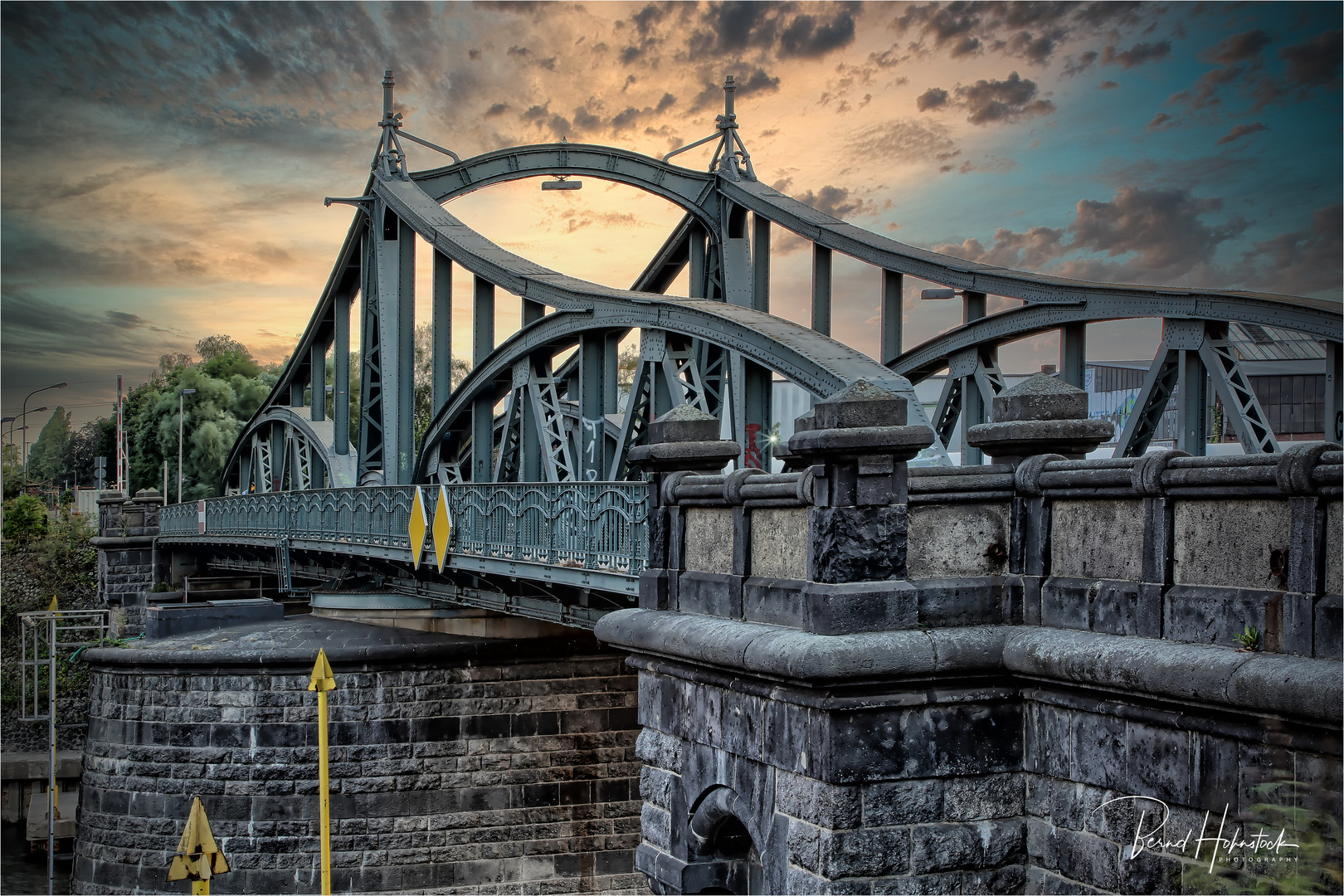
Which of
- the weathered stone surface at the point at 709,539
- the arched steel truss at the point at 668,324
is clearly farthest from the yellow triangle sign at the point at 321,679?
the weathered stone surface at the point at 709,539

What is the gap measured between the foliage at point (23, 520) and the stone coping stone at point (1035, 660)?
50.0 meters

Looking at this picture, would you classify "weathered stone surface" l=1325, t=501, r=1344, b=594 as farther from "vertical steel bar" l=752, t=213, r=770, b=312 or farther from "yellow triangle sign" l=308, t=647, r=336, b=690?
"vertical steel bar" l=752, t=213, r=770, b=312

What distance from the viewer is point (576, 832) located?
1664 cm

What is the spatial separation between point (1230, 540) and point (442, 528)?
1131 centimetres

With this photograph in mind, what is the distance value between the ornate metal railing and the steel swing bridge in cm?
3

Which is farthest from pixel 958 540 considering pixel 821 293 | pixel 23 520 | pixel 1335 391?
pixel 23 520

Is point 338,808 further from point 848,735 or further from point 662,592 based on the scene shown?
point 848,735

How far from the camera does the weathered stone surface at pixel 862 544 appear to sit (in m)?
6.12

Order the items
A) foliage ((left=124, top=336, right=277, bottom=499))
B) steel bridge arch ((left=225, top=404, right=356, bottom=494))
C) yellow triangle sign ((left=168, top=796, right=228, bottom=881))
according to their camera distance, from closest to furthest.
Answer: yellow triangle sign ((left=168, top=796, right=228, bottom=881)) → steel bridge arch ((left=225, top=404, right=356, bottom=494)) → foliage ((left=124, top=336, right=277, bottom=499))

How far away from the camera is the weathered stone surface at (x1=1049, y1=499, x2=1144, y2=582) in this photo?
5.63 meters

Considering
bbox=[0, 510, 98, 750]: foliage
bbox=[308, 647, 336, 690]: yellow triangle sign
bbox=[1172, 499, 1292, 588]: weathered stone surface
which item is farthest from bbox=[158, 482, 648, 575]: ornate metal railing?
bbox=[0, 510, 98, 750]: foliage

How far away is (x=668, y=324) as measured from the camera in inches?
590

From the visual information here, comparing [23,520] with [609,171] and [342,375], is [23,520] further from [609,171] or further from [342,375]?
[609,171]

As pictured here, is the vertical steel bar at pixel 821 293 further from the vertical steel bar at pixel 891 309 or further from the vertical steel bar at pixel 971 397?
the vertical steel bar at pixel 971 397
